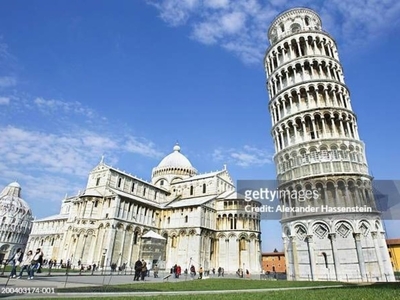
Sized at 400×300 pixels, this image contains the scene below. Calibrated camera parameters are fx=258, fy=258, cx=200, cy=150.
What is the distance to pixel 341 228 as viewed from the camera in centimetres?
2177

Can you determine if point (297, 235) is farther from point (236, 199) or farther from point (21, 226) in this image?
point (21, 226)

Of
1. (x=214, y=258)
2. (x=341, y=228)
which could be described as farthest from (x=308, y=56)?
(x=214, y=258)

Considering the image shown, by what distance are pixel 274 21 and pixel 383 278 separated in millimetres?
30550

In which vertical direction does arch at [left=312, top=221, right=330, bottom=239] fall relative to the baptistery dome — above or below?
below

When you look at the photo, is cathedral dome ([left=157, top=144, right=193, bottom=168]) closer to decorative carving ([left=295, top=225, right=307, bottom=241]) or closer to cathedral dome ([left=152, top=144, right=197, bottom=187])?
cathedral dome ([left=152, top=144, right=197, bottom=187])

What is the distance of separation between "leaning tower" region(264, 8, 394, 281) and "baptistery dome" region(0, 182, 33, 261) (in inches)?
3753

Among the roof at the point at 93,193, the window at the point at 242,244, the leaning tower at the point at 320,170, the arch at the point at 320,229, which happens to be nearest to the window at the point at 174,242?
the window at the point at 242,244

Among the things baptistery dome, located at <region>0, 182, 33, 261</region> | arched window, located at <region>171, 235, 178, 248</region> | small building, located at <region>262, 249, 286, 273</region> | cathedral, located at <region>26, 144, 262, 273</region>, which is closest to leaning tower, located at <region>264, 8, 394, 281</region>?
cathedral, located at <region>26, 144, 262, 273</region>

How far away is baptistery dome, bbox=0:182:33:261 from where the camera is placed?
8519 centimetres

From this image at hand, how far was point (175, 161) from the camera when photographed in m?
60.8

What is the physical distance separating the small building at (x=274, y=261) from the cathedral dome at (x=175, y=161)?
104 ft

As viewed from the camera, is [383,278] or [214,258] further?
[214,258]

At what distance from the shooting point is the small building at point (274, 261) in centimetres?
6550

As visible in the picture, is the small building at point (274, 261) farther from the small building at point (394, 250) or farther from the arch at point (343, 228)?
the arch at point (343, 228)
